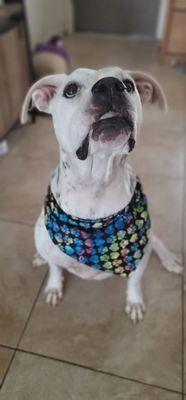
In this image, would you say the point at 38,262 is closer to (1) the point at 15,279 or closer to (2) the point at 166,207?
(1) the point at 15,279

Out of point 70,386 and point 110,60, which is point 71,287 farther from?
point 110,60

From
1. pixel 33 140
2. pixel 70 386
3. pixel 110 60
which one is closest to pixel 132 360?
pixel 70 386

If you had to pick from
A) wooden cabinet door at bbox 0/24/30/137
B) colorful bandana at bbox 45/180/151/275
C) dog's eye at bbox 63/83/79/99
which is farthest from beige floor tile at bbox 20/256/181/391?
wooden cabinet door at bbox 0/24/30/137

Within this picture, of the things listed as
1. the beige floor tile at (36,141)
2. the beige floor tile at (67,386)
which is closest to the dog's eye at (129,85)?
the beige floor tile at (67,386)

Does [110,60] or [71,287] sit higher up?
[110,60]

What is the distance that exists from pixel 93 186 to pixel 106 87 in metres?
0.30

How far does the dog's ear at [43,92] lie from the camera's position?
0.94 metres

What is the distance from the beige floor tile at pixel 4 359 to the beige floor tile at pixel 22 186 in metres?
0.67

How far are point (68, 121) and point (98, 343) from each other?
0.86 m

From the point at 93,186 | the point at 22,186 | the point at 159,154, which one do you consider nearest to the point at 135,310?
the point at 93,186

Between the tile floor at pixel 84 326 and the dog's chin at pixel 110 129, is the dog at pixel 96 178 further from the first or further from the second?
the tile floor at pixel 84 326

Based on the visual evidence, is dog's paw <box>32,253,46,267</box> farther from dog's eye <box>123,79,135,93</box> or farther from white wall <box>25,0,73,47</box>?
white wall <box>25,0,73,47</box>

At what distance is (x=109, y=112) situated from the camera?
747 mm

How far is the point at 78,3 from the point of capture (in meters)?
4.23
